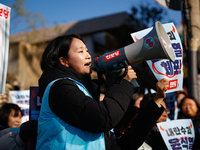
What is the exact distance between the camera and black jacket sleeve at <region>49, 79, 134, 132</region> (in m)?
1.32

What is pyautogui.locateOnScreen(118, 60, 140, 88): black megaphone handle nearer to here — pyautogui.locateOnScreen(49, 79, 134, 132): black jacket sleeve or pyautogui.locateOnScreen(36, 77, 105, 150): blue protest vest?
pyautogui.locateOnScreen(49, 79, 134, 132): black jacket sleeve

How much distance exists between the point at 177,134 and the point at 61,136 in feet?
5.66

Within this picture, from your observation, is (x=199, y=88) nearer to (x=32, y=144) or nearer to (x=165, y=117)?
(x=165, y=117)

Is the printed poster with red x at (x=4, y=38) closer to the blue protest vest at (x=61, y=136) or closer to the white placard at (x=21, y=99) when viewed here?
the blue protest vest at (x=61, y=136)

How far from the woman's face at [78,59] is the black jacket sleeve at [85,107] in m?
0.23

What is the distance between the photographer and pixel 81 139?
1372 millimetres

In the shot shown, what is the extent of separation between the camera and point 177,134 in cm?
270

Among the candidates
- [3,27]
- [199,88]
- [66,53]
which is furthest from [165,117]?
[3,27]

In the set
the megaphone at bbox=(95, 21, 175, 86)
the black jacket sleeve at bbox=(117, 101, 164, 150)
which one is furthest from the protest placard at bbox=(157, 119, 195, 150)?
the megaphone at bbox=(95, 21, 175, 86)

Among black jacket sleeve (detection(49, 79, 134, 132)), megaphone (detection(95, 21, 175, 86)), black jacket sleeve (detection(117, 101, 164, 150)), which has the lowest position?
black jacket sleeve (detection(117, 101, 164, 150))

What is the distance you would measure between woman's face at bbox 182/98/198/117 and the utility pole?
323 mm

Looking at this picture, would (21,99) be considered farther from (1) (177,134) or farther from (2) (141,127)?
(2) (141,127)

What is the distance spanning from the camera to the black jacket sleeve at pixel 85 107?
132 centimetres

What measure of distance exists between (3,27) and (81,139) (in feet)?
5.32
